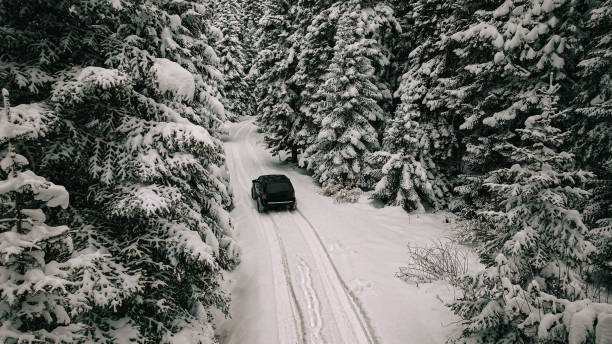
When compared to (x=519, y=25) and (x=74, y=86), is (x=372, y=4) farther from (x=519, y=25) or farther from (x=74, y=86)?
(x=74, y=86)

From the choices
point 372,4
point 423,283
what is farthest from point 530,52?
point 372,4

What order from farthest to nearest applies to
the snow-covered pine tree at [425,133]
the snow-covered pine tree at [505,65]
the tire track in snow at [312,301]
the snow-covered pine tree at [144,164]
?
the snow-covered pine tree at [425,133], the snow-covered pine tree at [505,65], the tire track in snow at [312,301], the snow-covered pine tree at [144,164]

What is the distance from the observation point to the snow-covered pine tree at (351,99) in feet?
60.0

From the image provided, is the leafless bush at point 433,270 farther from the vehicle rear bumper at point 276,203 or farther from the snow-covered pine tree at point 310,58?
the snow-covered pine tree at point 310,58

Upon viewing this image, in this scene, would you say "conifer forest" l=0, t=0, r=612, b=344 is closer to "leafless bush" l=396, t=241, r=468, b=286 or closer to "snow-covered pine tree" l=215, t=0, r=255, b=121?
"leafless bush" l=396, t=241, r=468, b=286

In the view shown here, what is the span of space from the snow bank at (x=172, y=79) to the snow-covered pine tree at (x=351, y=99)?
43.8ft

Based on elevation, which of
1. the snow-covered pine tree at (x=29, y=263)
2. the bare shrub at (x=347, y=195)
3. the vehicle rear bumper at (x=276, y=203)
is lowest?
the vehicle rear bumper at (x=276, y=203)

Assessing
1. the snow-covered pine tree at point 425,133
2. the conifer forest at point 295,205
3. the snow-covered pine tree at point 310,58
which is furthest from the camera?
the snow-covered pine tree at point 310,58

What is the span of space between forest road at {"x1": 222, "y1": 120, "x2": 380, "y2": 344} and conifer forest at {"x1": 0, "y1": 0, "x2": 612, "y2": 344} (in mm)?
66

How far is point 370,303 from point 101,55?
8457mm

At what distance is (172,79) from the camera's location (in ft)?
18.8

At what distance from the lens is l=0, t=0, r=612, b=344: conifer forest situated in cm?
403

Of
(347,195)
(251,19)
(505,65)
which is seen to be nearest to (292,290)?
(347,195)

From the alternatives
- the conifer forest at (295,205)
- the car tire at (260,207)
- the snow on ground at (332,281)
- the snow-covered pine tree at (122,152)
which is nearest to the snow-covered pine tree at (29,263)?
the conifer forest at (295,205)
